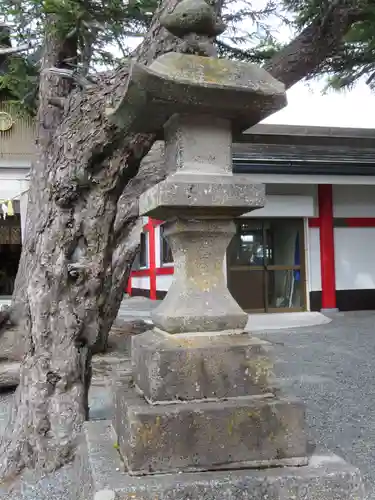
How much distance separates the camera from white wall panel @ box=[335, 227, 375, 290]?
10.9 meters

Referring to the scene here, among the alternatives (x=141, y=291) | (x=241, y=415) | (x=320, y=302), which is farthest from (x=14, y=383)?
(x=141, y=291)

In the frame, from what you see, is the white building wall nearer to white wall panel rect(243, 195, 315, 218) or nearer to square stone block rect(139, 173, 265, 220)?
white wall panel rect(243, 195, 315, 218)

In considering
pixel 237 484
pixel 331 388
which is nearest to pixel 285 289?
Answer: pixel 331 388

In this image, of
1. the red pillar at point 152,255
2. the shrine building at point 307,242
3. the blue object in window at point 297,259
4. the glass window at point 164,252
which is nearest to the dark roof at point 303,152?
the shrine building at point 307,242

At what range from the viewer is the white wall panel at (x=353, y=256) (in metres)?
10.9

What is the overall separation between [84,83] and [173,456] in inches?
114

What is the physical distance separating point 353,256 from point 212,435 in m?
9.87

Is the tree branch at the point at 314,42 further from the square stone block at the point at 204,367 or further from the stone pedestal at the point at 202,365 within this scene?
the square stone block at the point at 204,367

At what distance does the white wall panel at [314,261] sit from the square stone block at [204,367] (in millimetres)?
9116

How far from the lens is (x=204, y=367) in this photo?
1.85 meters

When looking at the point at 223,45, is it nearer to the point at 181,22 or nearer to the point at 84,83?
the point at 84,83

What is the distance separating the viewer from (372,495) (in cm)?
283

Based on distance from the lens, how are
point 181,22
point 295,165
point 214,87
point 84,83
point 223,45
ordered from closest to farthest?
point 214,87, point 181,22, point 84,83, point 223,45, point 295,165

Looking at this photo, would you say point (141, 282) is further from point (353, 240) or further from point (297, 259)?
point (353, 240)
